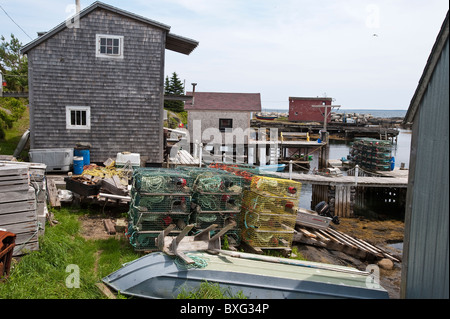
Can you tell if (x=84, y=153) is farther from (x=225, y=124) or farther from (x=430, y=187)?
(x=225, y=124)

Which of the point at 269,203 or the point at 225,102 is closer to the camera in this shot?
the point at 269,203

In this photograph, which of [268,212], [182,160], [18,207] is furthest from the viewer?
[182,160]

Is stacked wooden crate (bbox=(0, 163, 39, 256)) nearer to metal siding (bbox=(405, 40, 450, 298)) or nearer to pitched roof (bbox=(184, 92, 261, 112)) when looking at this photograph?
metal siding (bbox=(405, 40, 450, 298))

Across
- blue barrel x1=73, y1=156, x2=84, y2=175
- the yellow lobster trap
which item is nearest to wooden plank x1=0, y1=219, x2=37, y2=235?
the yellow lobster trap

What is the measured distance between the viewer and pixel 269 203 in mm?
9773

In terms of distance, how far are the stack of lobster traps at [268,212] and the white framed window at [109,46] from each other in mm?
10587

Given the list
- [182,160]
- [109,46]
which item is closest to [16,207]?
[109,46]

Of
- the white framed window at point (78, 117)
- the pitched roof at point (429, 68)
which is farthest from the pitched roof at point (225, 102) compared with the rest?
the pitched roof at point (429, 68)

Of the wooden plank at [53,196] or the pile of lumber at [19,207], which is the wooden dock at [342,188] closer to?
the wooden plank at [53,196]

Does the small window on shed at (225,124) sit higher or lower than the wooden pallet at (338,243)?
higher

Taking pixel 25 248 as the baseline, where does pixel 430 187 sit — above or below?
above

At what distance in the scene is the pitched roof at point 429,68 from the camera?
4.61m

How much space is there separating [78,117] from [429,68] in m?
15.5
